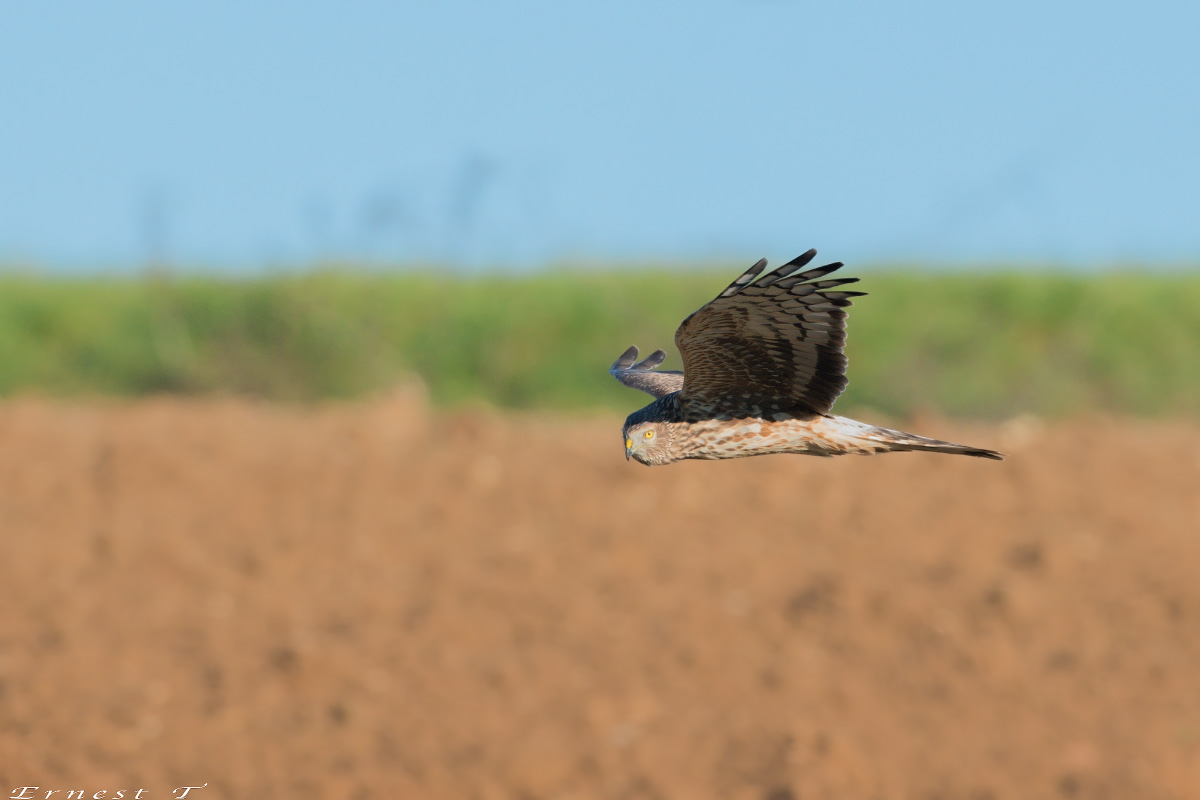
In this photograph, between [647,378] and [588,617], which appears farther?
[588,617]

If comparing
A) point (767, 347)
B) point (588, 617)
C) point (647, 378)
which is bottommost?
point (588, 617)

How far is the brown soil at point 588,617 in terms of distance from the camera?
10.4 m

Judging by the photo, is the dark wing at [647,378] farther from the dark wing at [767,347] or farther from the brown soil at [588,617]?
the brown soil at [588,617]

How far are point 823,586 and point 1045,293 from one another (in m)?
6.93

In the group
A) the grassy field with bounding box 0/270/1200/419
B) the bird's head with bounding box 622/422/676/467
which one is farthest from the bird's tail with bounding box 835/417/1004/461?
the grassy field with bounding box 0/270/1200/419

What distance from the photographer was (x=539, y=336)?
1795cm

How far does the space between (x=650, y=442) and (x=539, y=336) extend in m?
13.4

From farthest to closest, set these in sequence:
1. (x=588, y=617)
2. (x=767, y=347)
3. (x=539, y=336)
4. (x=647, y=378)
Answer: (x=539, y=336), (x=588, y=617), (x=647, y=378), (x=767, y=347)

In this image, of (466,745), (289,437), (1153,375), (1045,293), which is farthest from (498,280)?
(466,745)

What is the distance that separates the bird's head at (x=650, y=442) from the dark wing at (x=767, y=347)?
0.32ft

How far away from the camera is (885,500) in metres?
13.8

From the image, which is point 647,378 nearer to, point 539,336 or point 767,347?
point 767,347

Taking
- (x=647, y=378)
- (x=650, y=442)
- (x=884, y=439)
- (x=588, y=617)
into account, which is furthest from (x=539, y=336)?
(x=884, y=439)

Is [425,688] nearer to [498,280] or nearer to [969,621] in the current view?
[969,621]
